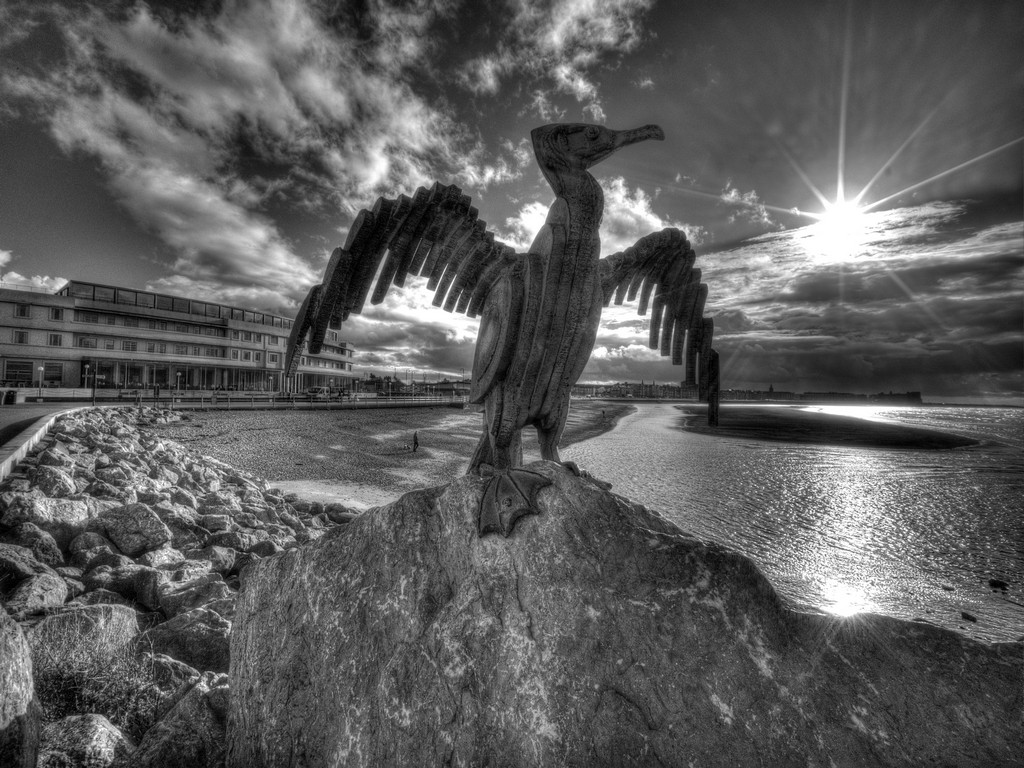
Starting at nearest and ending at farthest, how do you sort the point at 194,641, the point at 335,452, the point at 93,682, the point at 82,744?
the point at 82,744 → the point at 93,682 → the point at 194,641 → the point at 335,452

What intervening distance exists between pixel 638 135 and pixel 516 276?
1.23 metres

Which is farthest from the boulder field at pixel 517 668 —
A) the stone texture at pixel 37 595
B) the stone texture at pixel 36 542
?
the stone texture at pixel 36 542

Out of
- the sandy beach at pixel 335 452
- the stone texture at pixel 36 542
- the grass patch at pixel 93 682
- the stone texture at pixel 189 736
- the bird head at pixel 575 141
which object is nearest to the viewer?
the stone texture at pixel 189 736

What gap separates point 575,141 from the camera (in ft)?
9.71

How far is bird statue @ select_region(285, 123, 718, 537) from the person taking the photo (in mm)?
3006

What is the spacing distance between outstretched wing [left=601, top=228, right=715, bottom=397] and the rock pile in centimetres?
319

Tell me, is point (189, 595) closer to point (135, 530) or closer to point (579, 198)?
point (135, 530)

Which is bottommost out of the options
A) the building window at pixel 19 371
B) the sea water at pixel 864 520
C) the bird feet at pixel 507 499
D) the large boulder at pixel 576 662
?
the sea water at pixel 864 520

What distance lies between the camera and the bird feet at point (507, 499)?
1.93m

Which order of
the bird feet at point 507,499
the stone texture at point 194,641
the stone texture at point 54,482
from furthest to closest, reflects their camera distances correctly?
the stone texture at point 54,482 < the stone texture at point 194,641 < the bird feet at point 507,499

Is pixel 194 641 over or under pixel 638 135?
under

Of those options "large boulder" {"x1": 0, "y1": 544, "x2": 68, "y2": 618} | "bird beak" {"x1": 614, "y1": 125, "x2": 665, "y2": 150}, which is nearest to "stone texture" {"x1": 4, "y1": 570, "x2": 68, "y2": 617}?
"large boulder" {"x1": 0, "y1": 544, "x2": 68, "y2": 618}

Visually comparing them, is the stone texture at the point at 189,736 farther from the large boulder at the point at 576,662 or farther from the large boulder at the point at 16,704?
the large boulder at the point at 16,704

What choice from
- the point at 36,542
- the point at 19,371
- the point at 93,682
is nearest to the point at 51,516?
the point at 36,542
